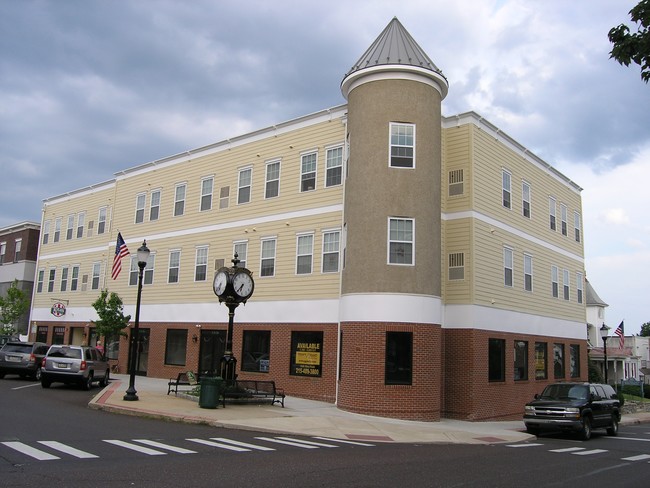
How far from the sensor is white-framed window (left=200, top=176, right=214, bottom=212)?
30.9 metres

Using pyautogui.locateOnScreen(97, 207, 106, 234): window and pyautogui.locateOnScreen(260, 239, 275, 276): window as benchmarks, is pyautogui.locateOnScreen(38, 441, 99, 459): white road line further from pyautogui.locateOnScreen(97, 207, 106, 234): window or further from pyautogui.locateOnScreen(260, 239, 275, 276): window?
pyautogui.locateOnScreen(97, 207, 106, 234): window

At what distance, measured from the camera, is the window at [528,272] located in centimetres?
2826

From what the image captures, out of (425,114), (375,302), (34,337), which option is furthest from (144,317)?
(425,114)

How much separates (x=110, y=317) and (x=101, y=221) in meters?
9.07

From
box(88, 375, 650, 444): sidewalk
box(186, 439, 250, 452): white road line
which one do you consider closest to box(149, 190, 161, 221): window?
box(88, 375, 650, 444): sidewalk

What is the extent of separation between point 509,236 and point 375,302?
8618 mm

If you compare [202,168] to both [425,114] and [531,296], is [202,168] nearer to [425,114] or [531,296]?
[425,114]

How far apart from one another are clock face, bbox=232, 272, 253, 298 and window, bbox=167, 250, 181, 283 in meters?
11.6

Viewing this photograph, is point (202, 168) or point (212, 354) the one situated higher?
point (202, 168)

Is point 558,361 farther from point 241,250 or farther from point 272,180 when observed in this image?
point 272,180

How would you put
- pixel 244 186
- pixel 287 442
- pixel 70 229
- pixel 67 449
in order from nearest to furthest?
pixel 67 449 < pixel 287 442 < pixel 244 186 < pixel 70 229

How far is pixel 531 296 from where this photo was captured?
93.7 feet

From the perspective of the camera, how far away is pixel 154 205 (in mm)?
34031

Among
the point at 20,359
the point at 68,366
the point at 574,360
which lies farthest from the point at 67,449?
the point at 574,360
